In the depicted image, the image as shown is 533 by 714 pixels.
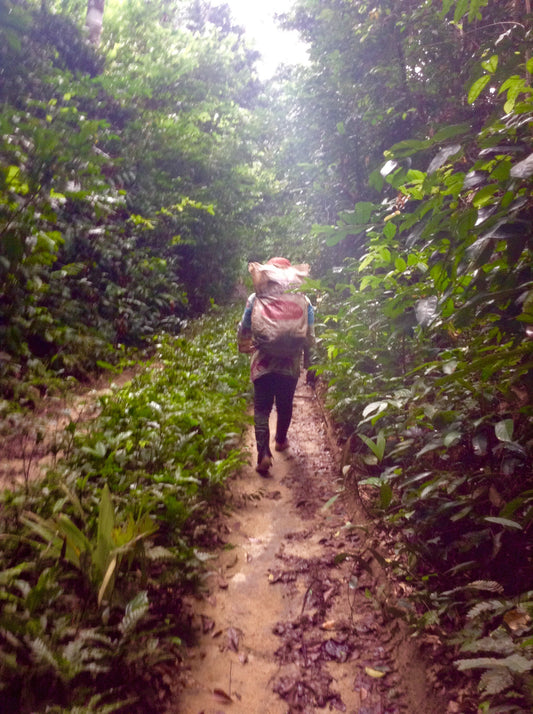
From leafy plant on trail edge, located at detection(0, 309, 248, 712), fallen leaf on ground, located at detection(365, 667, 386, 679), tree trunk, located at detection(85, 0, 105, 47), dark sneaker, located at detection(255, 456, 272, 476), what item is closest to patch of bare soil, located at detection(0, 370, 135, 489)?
leafy plant on trail edge, located at detection(0, 309, 248, 712)

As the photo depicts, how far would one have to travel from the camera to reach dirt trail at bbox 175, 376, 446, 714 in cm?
219

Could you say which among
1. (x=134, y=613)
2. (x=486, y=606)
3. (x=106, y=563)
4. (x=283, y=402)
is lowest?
(x=283, y=402)

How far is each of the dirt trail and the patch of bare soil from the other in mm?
1629

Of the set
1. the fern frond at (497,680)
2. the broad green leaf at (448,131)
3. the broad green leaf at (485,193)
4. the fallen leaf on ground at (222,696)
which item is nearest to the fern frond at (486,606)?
the fern frond at (497,680)

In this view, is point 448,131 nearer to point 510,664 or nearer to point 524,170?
point 524,170

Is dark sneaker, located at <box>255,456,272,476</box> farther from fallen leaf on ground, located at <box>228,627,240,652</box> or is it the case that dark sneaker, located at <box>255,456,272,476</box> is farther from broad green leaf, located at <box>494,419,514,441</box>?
broad green leaf, located at <box>494,419,514,441</box>

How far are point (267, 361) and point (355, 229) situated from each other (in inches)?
106

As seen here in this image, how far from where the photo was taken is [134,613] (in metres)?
2.12

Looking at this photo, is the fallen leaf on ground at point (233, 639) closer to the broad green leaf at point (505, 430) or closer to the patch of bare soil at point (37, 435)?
the patch of bare soil at point (37, 435)

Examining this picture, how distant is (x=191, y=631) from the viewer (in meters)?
2.51

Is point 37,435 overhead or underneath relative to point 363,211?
underneath

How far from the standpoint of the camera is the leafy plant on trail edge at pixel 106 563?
183 centimetres

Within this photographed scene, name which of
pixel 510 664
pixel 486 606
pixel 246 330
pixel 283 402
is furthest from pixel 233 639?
pixel 246 330

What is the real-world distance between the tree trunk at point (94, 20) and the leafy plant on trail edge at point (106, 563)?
10044mm
